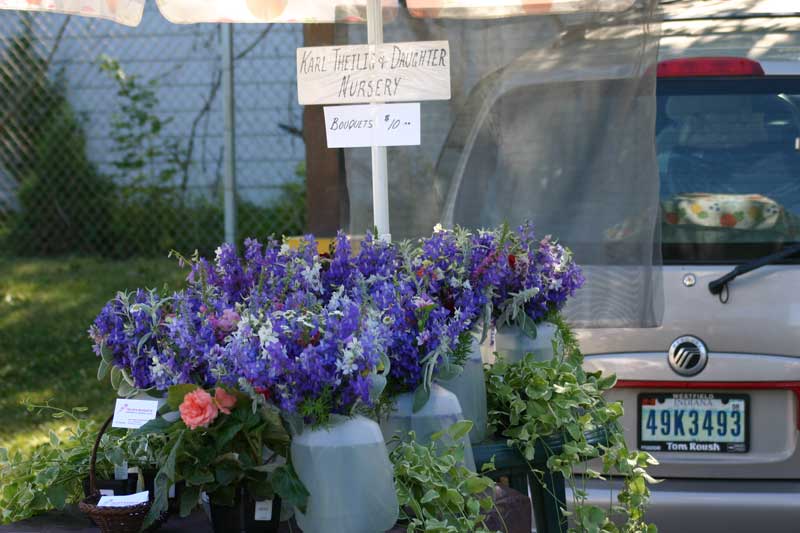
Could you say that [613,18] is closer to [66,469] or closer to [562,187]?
[562,187]

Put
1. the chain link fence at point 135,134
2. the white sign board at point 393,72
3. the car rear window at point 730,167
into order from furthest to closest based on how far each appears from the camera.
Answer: the chain link fence at point 135,134 → the car rear window at point 730,167 → the white sign board at point 393,72

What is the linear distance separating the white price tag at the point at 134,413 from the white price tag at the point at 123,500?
0.41 feet

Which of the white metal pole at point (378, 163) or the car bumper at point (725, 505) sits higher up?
the white metal pole at point (378, 163)

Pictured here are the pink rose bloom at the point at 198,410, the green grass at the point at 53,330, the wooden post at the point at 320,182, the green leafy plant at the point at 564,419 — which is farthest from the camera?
the green grass at the point at 53,330

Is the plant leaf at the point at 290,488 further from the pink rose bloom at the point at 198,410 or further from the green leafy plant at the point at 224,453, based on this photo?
the pink rose bloom at the point at 198,410

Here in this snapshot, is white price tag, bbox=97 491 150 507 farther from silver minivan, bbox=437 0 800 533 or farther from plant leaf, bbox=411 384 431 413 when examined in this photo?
silver minivan, bbox=437 0 800 533

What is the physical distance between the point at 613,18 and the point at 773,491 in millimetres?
1498

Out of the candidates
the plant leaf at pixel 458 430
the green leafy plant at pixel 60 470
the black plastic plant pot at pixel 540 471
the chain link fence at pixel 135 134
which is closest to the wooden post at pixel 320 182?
the black plastic plant pot at pixel 540 471

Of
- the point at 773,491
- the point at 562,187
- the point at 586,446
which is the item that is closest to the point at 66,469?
the point at 586,446

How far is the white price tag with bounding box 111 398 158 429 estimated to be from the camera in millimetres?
1961

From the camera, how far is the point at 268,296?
→ 82.0 inches

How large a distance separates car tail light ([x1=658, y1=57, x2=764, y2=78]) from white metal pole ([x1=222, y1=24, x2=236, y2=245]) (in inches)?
142

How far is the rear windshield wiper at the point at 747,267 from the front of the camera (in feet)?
11.4

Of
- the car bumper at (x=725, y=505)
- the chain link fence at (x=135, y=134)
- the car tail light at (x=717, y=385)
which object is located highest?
the chain link fence at (x=135, y=134)
